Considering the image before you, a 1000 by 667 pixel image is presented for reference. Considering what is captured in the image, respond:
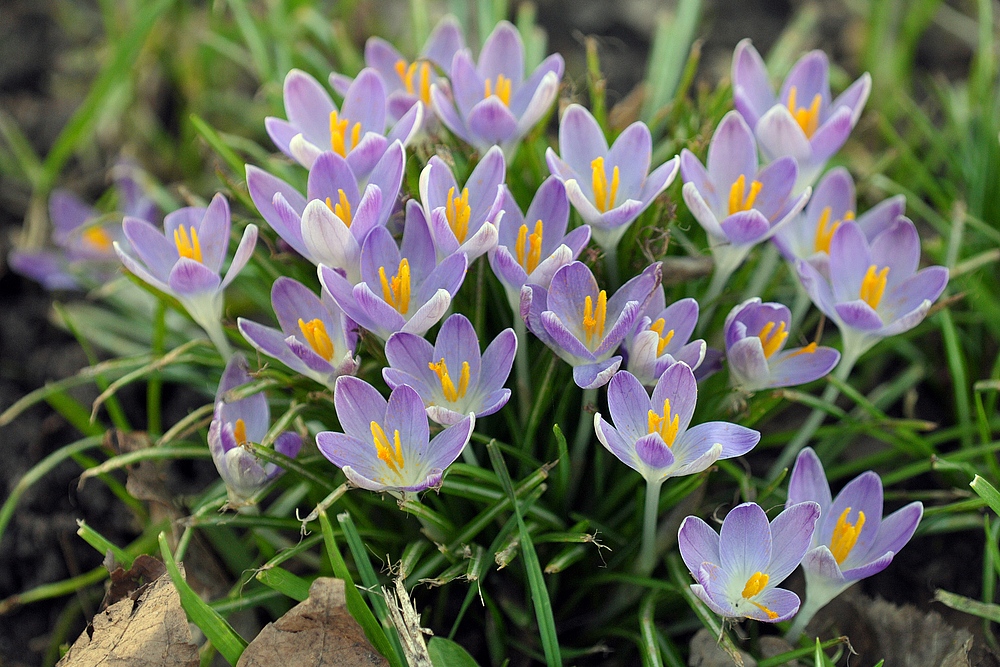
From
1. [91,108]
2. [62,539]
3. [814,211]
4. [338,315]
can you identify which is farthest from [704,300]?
[91,108]

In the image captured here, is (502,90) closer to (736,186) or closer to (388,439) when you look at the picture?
(736,186)

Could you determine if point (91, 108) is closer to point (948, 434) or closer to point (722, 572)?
point (722, 572)

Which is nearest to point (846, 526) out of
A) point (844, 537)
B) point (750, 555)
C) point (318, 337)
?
point (844, 537)

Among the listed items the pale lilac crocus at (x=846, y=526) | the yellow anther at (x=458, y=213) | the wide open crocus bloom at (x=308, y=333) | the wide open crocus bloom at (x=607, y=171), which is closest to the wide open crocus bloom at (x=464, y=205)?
the yellow anther at (x=458, y=213)

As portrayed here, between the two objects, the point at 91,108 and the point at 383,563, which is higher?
the point at 91,108

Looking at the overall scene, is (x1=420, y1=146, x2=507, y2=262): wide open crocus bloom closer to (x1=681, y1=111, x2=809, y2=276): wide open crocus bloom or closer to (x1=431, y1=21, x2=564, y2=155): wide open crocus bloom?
(x1=431, y1=21, x2=564, y2=155): wide open crocus bloom

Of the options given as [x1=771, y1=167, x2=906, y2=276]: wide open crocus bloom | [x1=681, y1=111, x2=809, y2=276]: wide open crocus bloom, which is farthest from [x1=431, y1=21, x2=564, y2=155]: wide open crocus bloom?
[x1=771, y1=167, x2=906, y2=276]: wide open crocus bloom
